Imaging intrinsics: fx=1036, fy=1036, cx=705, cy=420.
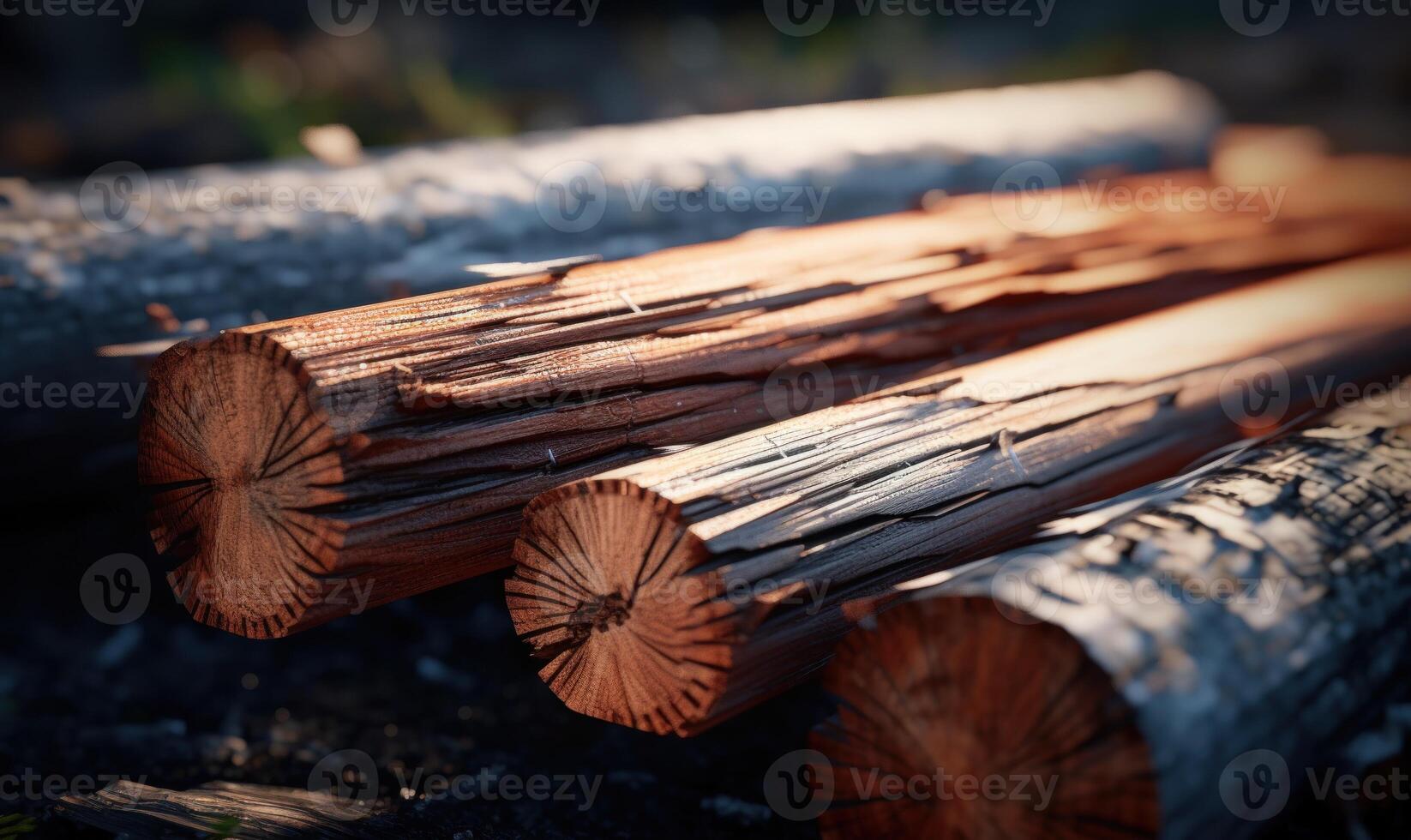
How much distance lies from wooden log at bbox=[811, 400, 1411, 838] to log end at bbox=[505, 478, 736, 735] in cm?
20

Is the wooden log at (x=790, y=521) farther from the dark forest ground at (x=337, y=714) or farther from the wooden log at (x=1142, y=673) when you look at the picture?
the dark forest ground at (x=337, y=714)

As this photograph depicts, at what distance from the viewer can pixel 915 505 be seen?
1736mm

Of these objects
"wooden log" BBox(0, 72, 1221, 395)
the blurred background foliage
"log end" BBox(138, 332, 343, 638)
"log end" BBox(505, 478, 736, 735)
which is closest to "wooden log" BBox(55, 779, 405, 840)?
"log end" BBox(138, 332, 343, 638)

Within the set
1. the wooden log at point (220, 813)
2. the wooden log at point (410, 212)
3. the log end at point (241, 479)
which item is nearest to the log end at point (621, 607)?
the log end at point (241, 479)

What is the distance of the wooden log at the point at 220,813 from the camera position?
1.71 m

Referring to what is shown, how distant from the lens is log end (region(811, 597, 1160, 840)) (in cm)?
123

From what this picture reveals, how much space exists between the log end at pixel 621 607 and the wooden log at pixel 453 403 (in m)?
0.20

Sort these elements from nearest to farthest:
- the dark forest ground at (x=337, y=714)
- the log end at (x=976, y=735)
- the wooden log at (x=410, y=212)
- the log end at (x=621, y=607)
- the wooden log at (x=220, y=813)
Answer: the log end at (x=976, y=735) → the log end at (x=621, y=607) → the wooden log at (x=220, y=813) → the dark forest ground at (x=337, y=714) → the wooden log at (x=410, y=212)

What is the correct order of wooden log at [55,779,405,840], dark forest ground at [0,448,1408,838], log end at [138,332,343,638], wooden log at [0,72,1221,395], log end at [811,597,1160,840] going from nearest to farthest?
log end at [811,597,1160,840]
log end at [138,332,343,638]
wooden log at [55,779,405,840]
dark forest ground at [0,448,1408,838]
wooden log at [0,72,1221,395]

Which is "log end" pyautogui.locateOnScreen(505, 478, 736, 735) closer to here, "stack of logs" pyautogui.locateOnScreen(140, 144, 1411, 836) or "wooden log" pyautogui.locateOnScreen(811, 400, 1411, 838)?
"stack of logs" pyautogui.locateOnScreen(140, 144, 1411, 836)

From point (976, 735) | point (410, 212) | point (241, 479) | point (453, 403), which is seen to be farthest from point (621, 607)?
point (410, 212)

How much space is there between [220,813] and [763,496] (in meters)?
1.10

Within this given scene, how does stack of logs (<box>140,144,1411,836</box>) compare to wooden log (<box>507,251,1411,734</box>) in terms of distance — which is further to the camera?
wooden log (<box>507,251,1411,734</box>)

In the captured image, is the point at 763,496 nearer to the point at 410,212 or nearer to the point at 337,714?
the point at 337,714
